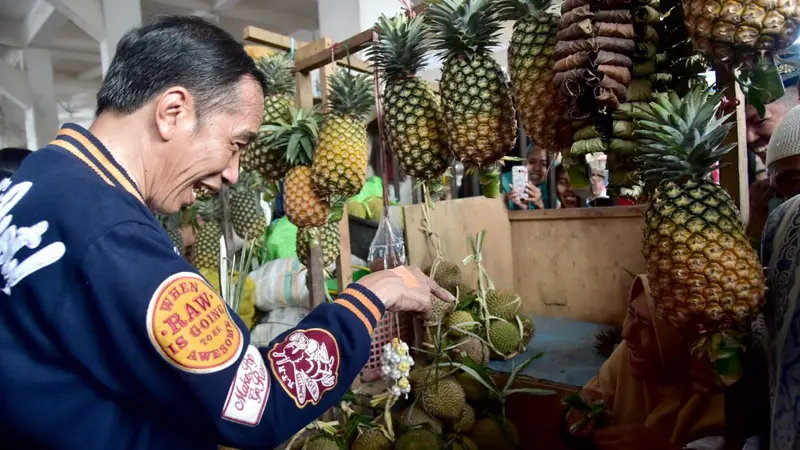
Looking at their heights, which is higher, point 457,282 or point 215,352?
point 215,352

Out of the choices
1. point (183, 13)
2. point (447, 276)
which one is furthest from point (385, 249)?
point (183, 13)

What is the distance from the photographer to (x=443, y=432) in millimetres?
2115

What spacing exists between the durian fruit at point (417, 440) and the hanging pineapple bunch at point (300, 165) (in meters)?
0.96

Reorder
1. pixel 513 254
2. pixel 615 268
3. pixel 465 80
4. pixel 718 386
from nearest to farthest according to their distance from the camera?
pixel 718 386 < pixel 465 80 < pixel 615 268 < pixel 513 254

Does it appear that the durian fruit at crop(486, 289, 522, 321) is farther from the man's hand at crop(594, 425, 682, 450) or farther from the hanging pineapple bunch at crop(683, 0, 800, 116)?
the hanging pineapple bunch at crop(683, 0, 800, 116)

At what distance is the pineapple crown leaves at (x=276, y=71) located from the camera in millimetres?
2312

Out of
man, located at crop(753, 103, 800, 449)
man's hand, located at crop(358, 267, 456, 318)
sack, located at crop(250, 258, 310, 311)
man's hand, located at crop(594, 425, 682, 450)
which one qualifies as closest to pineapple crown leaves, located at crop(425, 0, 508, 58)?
man's hand, located at crop(358, 267, 456, 318)

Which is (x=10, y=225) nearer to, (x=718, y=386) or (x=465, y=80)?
(x=465, y=80)

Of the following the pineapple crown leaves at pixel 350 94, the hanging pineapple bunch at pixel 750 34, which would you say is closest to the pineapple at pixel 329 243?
the pineapple crown leaves at pixel 350 94

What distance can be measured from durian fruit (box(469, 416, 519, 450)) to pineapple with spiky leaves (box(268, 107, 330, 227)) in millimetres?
1168

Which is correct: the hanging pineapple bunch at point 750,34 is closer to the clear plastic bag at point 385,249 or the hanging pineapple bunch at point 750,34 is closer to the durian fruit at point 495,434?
the clear plastic bag at point 385,249

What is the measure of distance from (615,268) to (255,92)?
7.83ft

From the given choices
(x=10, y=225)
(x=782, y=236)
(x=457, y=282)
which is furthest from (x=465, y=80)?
(x=457, y=282)

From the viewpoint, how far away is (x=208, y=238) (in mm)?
3561
